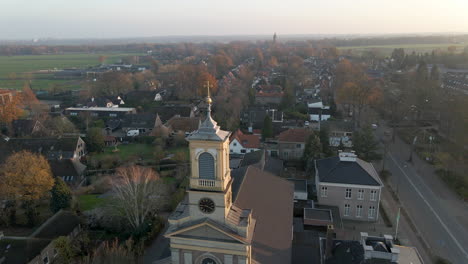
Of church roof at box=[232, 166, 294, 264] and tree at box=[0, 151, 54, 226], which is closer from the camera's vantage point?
church roof at box=[232, 166, 294, 264]

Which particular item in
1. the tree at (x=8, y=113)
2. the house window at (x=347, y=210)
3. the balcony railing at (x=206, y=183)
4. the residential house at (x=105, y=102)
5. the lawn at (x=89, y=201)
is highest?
the balcony railing at (x=206, y=183)

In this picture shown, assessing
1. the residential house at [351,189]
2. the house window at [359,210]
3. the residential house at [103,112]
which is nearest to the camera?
the residential house at [351,189]

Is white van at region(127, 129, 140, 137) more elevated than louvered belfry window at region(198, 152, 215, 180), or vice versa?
louvered belfry window at region(198, 152, 215, 180)

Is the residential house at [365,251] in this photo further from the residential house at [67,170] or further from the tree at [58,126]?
the tree at [58,126]

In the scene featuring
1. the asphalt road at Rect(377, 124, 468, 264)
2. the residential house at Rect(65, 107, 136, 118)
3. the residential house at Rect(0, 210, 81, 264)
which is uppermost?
the residential house at Rect(65, 107, 136, 118)

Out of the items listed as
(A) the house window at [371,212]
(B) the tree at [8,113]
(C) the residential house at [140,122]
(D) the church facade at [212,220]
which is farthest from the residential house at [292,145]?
(B) the tree at [8,113]

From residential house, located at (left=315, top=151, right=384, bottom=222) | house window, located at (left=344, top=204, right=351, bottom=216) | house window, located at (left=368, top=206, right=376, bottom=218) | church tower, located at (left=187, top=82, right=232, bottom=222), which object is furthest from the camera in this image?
house window, located at (left=344, top=204, right=351, bottom=216)

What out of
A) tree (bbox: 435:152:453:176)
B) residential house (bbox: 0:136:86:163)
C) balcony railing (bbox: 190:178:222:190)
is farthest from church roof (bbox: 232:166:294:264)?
residential house (bbox: 0:136:86:163)

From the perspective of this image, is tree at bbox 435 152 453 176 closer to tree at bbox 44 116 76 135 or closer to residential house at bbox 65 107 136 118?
residential house at bbox 65 107 136 118
